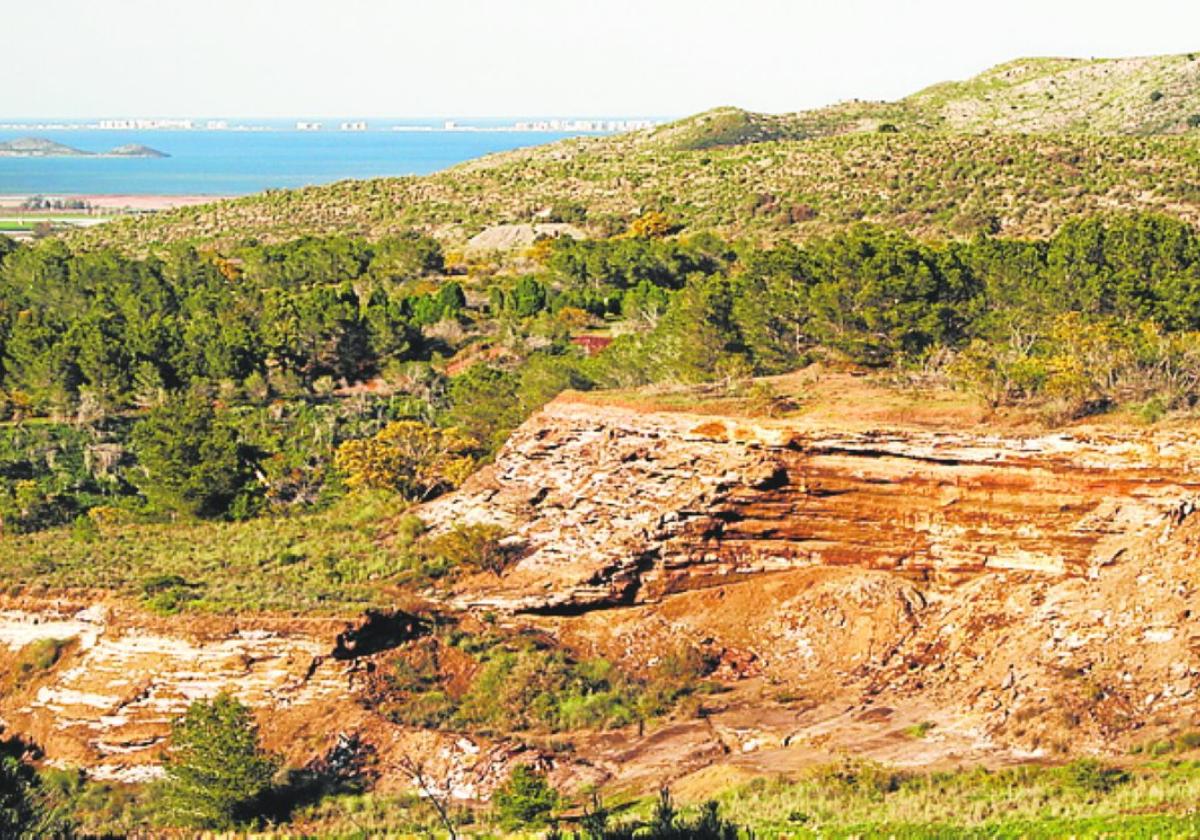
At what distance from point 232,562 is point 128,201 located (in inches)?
6587

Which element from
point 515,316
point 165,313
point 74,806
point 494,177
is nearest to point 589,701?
point 74,806

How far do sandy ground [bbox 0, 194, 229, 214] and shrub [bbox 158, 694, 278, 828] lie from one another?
149 m

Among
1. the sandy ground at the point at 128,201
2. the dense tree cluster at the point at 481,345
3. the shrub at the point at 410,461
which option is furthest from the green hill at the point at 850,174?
the sandy ground at the point at 128,201

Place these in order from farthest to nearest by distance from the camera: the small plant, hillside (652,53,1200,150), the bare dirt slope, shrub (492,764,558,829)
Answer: hillside (652,53,1200,150)
the bare dirt slope
the small plant
shrub (492,764,558,829)

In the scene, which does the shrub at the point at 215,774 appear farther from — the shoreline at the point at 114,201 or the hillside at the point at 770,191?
the shoreline at the point at 114,201

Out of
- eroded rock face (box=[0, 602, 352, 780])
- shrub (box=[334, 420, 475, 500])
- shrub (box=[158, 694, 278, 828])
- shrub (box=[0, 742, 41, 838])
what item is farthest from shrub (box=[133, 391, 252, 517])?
shrub (box=[0, 742, 41, 838])

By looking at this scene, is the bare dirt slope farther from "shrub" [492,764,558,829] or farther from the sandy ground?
the sandy ground

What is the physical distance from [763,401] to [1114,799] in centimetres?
1292

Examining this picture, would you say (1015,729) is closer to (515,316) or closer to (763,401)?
(763,401)

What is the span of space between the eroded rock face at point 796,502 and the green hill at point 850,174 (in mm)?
39471

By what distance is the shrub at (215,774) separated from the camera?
65.3ft

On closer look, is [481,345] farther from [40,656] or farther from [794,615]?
[794,615]

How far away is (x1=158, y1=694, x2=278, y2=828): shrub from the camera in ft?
65.3

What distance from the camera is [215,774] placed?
19906 mm
